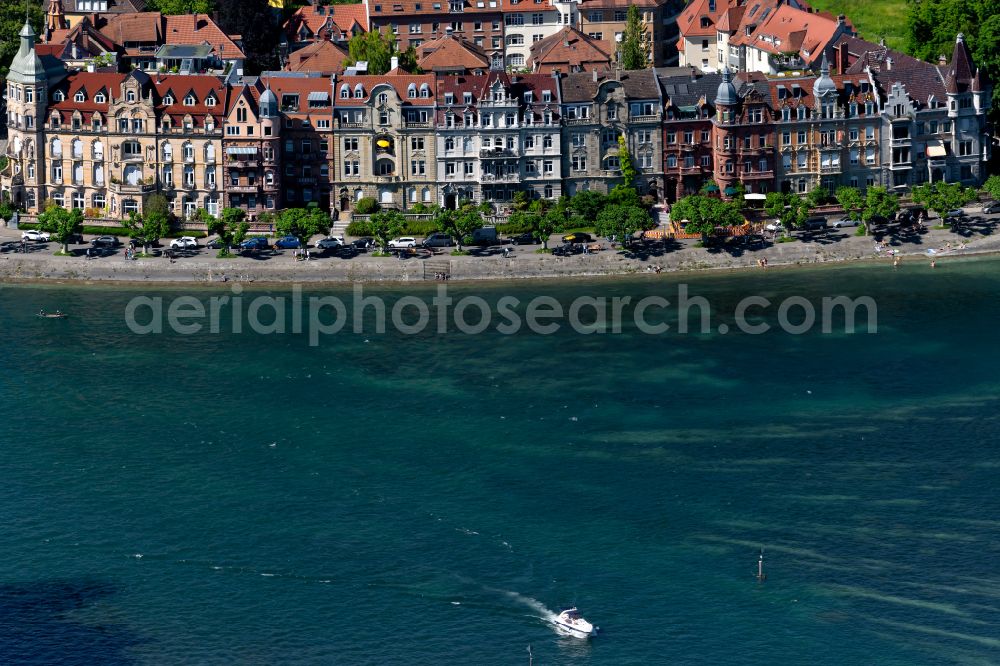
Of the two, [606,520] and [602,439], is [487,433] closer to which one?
[602,439]

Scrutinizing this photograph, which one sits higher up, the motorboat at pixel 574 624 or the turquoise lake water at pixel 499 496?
the turquoise lake water at pixel 499 496

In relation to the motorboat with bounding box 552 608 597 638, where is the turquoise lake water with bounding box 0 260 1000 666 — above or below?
above

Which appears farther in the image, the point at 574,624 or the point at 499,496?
the point at 499,496

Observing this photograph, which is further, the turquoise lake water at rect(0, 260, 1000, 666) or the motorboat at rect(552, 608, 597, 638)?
the turquoise lake water at rect(0, 260, 1000, 666)

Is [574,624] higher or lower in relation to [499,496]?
lower

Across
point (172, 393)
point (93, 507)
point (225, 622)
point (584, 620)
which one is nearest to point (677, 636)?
point (584, 620)
